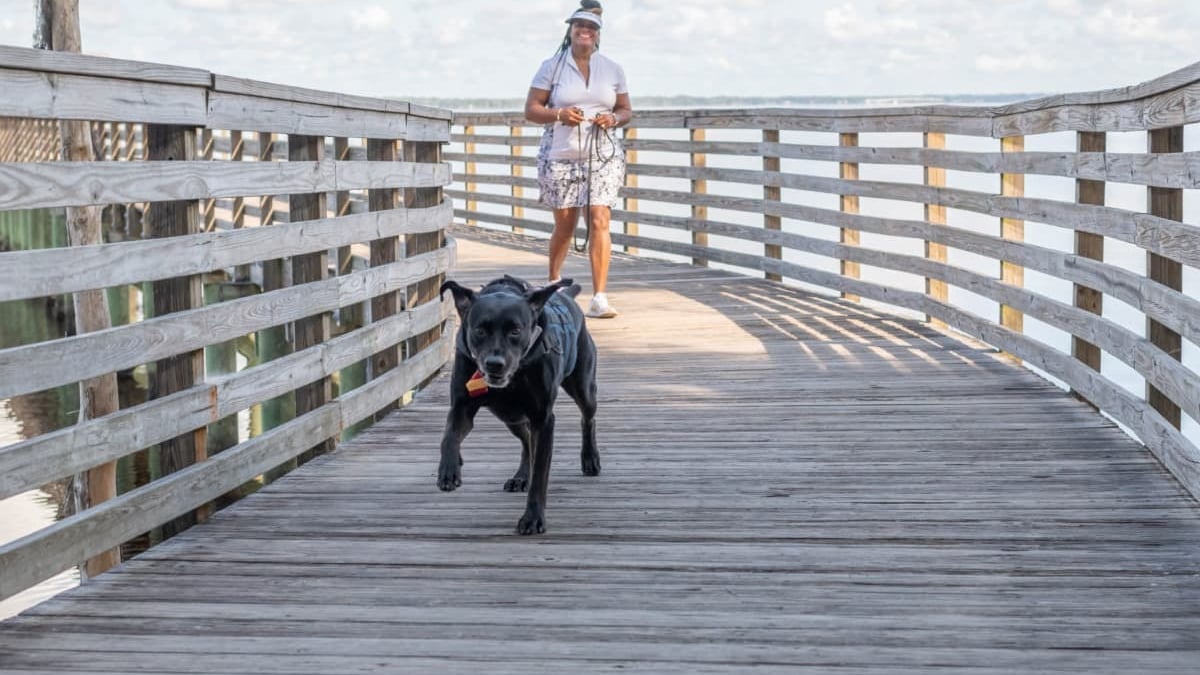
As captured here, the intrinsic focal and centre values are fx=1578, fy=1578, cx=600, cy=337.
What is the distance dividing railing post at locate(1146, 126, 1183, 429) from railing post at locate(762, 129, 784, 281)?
6387mm

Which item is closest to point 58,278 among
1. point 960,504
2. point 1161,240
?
point 960,504

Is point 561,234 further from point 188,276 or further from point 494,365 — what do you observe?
point 494,365

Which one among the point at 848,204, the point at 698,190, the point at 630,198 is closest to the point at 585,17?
the point at 848,204

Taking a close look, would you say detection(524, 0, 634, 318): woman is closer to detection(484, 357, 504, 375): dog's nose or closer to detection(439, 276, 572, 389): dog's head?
detection(439, 276, 572, 389): dog's head

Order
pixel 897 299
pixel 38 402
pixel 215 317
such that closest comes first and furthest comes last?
pixel 215 317 → pixel 897 299 → pixel 38 402

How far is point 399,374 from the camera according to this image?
23.0ft

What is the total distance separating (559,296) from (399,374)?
208cm

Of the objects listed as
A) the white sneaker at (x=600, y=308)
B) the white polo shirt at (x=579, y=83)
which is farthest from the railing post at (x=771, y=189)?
the white polo shirt at (x=579, y=83)

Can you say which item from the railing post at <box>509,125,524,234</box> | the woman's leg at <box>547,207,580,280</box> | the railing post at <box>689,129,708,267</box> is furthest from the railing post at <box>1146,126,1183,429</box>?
the railing post at <box>509,125,524,234</box>

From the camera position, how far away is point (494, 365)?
4355mm

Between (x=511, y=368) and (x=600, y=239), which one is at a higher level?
(x=600, y=239)

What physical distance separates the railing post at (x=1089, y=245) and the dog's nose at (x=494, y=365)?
11.1 feet

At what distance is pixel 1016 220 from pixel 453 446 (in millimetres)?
4555

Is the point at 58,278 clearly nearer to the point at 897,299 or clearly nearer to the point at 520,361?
the point at 520,361
